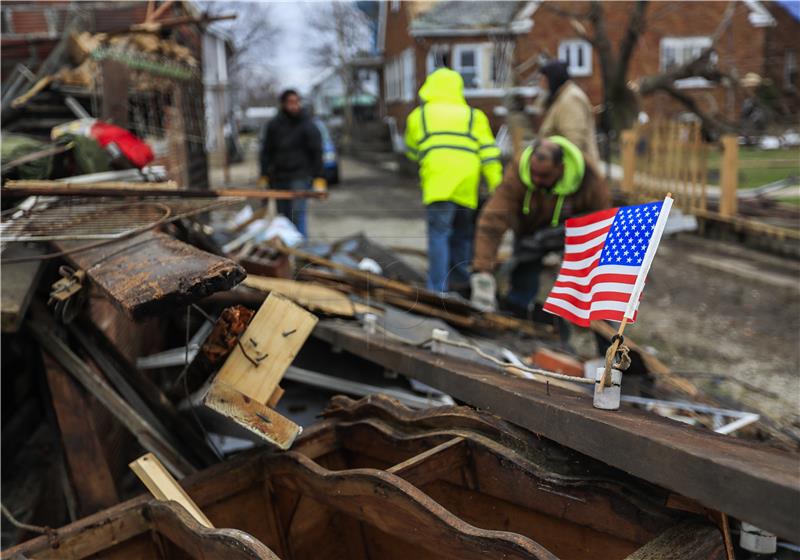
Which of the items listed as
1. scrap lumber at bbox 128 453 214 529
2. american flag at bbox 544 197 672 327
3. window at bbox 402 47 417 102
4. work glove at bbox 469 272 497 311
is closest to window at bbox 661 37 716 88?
window at bbox 402 47 417 102

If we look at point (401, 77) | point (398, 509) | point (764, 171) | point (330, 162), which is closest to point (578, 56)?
point (401, 77)

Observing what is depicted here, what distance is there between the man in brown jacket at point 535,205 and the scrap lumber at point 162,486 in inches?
127

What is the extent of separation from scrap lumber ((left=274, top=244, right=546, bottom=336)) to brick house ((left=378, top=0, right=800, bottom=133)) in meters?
19.5

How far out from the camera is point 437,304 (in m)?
4.71

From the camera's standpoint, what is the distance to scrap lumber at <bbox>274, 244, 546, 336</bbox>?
471 cm

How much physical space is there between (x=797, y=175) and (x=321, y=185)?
939cm

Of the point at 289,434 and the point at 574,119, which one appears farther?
the point at 574,119

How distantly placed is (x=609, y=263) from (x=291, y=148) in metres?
7.09

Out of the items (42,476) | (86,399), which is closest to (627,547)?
(86,399)

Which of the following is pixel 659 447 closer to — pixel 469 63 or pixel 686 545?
pixel 686 545

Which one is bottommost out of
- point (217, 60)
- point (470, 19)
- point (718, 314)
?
point (718, 314)

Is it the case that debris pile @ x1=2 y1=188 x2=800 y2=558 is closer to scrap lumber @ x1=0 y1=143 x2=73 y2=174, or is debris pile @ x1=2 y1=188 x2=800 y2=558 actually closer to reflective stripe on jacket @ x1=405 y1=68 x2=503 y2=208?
scrap lumber @ x1=0 y1=143 x2=73 y2=174

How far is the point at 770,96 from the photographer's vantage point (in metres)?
29.8

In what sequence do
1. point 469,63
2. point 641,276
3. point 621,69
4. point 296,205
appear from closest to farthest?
point 641,276
point 296,205
point 621,69
point 469,63
